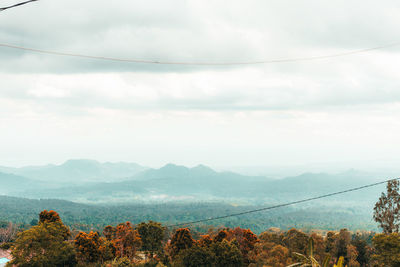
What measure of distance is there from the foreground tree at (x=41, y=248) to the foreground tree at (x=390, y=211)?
35871mm

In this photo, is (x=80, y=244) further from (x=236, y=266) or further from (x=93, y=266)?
(x=236, y=266)

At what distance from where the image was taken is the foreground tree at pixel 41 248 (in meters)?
37.4

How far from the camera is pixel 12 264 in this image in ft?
123

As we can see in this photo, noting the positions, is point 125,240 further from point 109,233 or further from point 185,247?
point 185,247

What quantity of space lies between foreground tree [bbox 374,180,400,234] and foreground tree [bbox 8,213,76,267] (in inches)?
1412

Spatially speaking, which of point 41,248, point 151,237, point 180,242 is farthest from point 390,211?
point 41,248

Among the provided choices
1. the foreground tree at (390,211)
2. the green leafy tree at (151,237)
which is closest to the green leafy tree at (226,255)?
the green leafy tree at (151,237)

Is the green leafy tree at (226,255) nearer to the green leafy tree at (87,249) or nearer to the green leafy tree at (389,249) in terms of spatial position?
the green leafy tree at (87,249)

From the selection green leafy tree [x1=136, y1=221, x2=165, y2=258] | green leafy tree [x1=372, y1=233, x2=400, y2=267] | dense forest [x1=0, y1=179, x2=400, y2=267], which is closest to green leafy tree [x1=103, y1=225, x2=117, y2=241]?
dense forest [x1=0, y1=179, x2=400, y2=267]

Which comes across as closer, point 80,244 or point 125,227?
point 80,244

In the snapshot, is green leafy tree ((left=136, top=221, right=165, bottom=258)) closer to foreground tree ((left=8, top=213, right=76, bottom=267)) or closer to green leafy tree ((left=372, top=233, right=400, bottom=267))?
foreground tree ((left=8, top=213, right=76, bottom=267))

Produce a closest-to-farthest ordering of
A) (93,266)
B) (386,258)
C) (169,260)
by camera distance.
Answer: (386,258)
(93,266)
(169,260)

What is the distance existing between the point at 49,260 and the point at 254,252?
22417 mm

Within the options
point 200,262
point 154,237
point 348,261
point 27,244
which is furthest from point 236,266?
point 27,244
